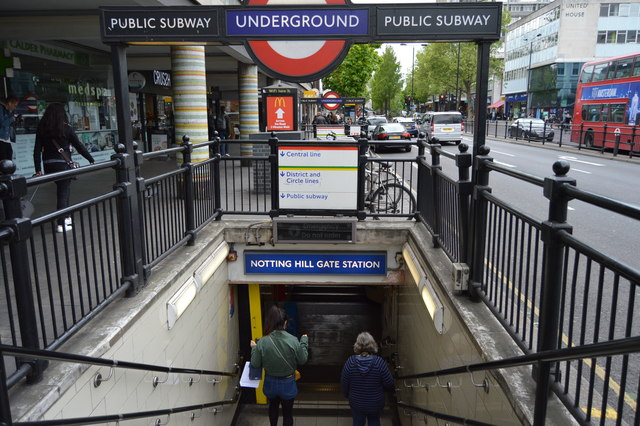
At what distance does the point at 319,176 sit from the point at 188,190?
178 centimetres

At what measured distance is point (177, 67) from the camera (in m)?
9.94

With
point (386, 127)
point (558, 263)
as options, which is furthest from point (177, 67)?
point (386, 127)

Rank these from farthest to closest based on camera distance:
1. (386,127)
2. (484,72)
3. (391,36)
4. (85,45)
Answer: (386,127), (85,45), (484,72), (391,36)

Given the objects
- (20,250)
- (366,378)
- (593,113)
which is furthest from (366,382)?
(593,113)

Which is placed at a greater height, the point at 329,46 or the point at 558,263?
the point at 329,46

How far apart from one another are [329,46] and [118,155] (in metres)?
1.98

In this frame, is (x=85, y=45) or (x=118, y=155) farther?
(x=85, y=45)

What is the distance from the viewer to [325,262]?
24.9ft

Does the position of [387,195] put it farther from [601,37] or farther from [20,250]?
[601,37]

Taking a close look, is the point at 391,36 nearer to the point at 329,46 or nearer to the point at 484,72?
the point at 329,46

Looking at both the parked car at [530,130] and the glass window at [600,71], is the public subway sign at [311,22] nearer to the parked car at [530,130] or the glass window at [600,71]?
the glass window at [600,71]

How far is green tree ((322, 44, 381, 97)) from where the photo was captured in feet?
147

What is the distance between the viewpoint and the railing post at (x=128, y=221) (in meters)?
Answer: 4.24

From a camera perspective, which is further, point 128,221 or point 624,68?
point 624,68
